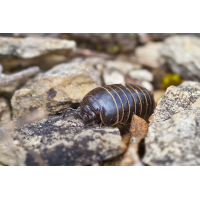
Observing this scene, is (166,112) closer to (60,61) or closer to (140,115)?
(140,115)

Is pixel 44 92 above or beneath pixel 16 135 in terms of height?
above

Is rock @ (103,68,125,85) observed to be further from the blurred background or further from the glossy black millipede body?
the glossy black millipede body

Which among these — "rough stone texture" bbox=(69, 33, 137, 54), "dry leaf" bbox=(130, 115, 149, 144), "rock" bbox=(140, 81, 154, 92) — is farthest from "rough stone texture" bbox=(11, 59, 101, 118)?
"rough stone texture" bbox=(69, 33, 137, 54)

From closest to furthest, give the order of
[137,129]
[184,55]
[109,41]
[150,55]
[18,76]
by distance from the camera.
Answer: [137,129] → [18,76] → [184,55] → [109,41] → [150,55]

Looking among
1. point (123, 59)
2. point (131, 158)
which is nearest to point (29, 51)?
point (123, 59)

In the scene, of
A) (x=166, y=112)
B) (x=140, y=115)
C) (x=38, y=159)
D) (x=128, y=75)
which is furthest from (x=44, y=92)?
(x=128, y=75)

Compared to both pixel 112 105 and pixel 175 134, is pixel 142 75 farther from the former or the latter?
pixel 175 134
